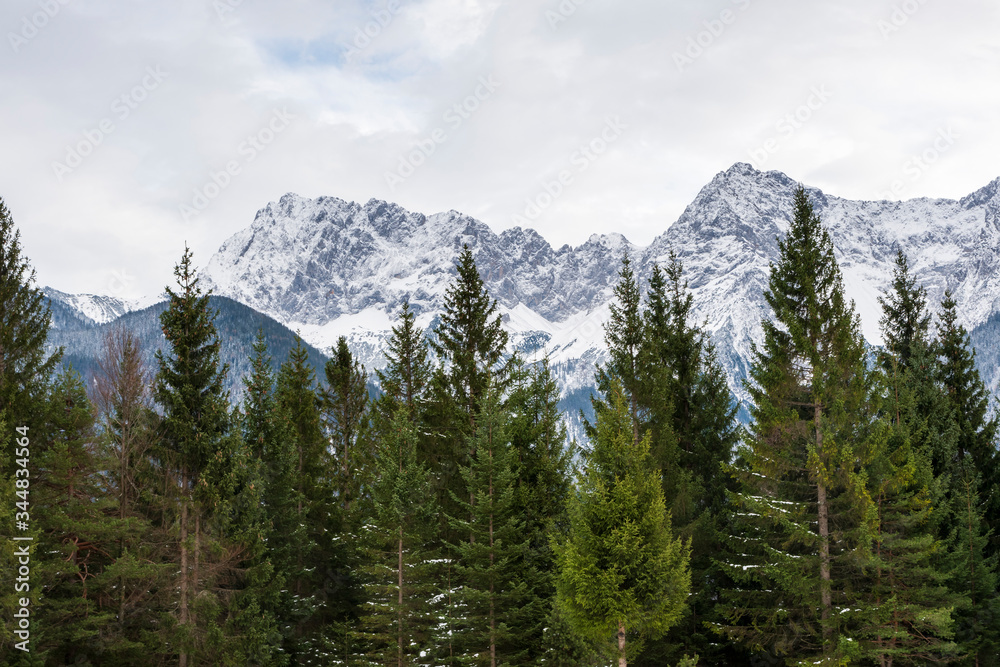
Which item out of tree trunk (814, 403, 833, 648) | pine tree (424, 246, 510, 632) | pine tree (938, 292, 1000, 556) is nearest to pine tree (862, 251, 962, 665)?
tree trunk (814, 403, 833, 648)

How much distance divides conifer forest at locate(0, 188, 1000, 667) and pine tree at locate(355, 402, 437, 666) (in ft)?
0.36

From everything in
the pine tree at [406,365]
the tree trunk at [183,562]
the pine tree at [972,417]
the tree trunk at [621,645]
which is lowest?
the tree trunk at [621,645]

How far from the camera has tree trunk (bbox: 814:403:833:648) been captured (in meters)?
23.1

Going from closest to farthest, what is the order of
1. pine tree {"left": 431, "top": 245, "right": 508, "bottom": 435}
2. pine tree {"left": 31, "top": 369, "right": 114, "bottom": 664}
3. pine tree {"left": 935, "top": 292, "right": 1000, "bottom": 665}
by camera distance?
pine tree {"left": 31, "top": 369, "right": 114, "bottom": 664}
pine tree {"left": 935, "top": 292, "right": 1000, "bottom": 665}
pine tree {"left": 431, "top": 245, "right": 508, "bottom": 435}

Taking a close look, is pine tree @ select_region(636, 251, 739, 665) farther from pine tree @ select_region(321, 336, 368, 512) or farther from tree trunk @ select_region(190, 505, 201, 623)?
pine tree @ select_region(321, 336, 368, 512)

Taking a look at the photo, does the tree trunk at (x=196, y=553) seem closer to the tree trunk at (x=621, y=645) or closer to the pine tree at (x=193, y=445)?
the pine tree at (x=193, y=445)

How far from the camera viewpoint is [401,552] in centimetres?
2797

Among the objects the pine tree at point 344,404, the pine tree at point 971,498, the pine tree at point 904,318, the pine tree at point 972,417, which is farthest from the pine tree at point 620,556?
the pine tree at point 344,404

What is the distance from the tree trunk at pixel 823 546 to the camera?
2306cm

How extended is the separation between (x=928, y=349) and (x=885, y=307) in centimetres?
274

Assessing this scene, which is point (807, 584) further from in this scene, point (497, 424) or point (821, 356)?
point (497, 424)

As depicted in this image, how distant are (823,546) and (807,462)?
9.71 feet

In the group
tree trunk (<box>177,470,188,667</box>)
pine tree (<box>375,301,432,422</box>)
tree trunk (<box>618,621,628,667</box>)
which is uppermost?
pine tree (<box>375,301,432,422</box>)

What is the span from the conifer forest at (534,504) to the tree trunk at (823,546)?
0.09 m
